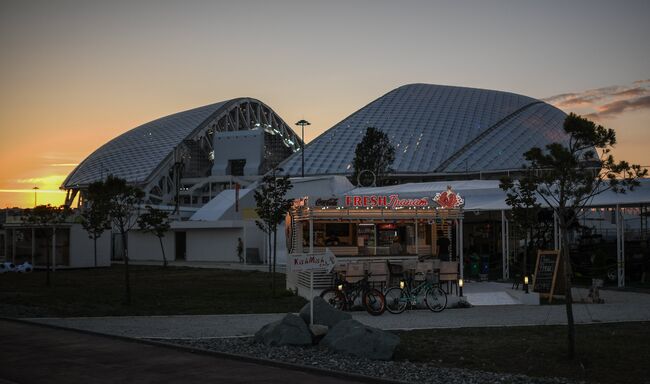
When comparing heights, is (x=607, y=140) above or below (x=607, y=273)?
A: above

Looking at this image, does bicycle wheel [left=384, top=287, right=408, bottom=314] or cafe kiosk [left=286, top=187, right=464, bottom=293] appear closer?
bicycle wheel [left=384, top=287, right=408, bottom=314]

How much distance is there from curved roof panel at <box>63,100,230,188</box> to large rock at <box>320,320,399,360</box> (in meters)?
92.5

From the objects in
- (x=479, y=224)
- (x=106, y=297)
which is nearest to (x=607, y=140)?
(x=106, y=297)

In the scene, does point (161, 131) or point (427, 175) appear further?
point (161, 131)

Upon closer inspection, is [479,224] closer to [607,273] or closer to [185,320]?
[607,273]

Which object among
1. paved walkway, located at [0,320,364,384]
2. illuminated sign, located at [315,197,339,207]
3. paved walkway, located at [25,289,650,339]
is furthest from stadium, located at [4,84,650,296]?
paved walkway, located at [0,320,364,384]

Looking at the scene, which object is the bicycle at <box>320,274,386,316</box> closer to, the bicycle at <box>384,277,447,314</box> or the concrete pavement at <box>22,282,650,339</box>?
the concrete pavement at <box>22,282,650,339</box>

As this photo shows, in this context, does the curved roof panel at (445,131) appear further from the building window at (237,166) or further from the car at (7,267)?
the car at (7,267)

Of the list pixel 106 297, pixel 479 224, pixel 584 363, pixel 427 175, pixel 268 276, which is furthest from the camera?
pixel 427 175

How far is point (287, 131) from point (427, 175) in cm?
5595

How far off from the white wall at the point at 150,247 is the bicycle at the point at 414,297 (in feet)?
Result: 139

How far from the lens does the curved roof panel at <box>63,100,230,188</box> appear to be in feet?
352

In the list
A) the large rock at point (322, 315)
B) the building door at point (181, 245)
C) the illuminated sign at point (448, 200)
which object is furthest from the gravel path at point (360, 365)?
the building door at point (181, 245)

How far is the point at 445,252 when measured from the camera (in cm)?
2609
